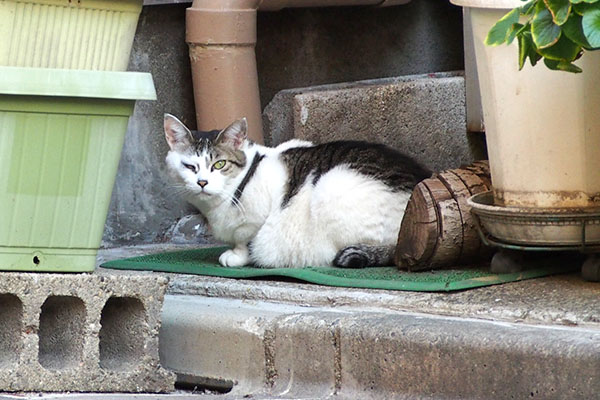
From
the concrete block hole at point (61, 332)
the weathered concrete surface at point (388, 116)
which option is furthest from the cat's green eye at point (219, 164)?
the concrete block hole at point (61, 332)

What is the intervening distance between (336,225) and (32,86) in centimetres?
145

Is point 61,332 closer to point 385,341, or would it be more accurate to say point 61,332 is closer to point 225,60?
point 385,341

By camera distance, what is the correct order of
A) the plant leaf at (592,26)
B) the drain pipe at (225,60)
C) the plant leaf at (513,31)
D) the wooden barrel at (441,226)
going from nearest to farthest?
the plant leaf at (592,26) < the plant leaf at (513,31) < the wooden barrel at (441,226) < the drain pipe at (225,60)

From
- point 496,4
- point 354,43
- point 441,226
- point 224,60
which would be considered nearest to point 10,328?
point 441,226

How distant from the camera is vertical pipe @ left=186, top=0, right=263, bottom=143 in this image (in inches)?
199

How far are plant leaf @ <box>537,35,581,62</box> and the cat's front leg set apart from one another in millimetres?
1878

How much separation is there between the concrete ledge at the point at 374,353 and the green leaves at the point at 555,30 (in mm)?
761

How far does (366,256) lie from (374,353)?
43.4 inches

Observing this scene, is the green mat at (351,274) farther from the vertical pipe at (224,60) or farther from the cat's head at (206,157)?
the vertical pipe at (224,60)

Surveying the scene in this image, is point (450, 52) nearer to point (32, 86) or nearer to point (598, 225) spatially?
point (598, 225)

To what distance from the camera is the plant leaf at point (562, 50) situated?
309 cm

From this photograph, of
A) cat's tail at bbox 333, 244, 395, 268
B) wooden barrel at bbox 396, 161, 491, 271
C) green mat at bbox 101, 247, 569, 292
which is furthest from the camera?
cat's tail at bbox 333, 244, 395, 268

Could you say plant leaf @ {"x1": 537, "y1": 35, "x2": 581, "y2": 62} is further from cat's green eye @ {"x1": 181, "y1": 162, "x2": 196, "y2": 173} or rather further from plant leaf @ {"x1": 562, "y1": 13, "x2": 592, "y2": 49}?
cat's green eye @ {"x1": 181, "y1": 162, "x2": 196, "y2": 173}

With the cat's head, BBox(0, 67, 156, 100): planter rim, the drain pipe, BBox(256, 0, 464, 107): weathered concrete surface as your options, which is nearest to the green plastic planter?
BBox(0, 67, 156, 100): planter rim
